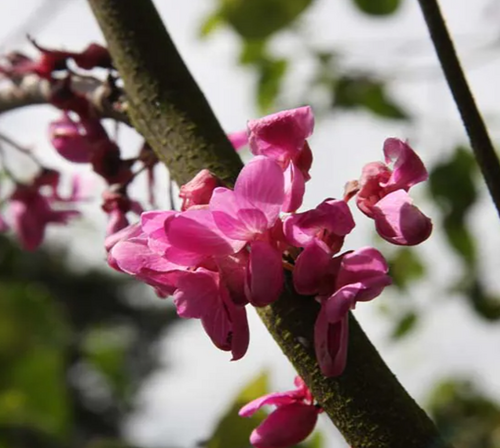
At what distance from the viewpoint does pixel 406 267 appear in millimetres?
1809

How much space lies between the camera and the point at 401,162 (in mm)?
370

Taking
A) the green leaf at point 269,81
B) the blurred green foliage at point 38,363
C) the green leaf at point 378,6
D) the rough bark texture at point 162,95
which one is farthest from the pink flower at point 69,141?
the green leaf at point 269,81

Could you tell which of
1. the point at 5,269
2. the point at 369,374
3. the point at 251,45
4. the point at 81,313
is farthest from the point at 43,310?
the point at 81,313

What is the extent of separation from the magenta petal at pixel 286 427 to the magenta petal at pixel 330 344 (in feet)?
0.22

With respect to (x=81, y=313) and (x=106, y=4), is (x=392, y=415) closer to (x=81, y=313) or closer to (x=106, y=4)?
(x=106, y=4)

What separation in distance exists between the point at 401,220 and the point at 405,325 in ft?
4.99

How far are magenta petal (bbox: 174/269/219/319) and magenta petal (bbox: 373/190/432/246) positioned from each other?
0.07m

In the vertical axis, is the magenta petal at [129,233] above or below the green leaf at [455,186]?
above

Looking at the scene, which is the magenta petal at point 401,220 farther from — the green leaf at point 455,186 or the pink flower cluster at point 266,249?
the green leaf at point 455,186

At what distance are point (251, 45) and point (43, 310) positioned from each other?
0.72m

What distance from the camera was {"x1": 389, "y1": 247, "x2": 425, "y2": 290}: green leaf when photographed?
1.76 meters

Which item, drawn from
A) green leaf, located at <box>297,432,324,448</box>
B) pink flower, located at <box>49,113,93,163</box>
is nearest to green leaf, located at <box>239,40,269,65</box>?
green leaf, located at <box>297,432,324,448</box>

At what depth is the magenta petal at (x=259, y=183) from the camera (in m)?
0.35

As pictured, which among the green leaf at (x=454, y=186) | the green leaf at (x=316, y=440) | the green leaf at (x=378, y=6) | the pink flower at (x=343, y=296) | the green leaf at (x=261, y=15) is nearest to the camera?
the pink flower at (x=343, y=296)
